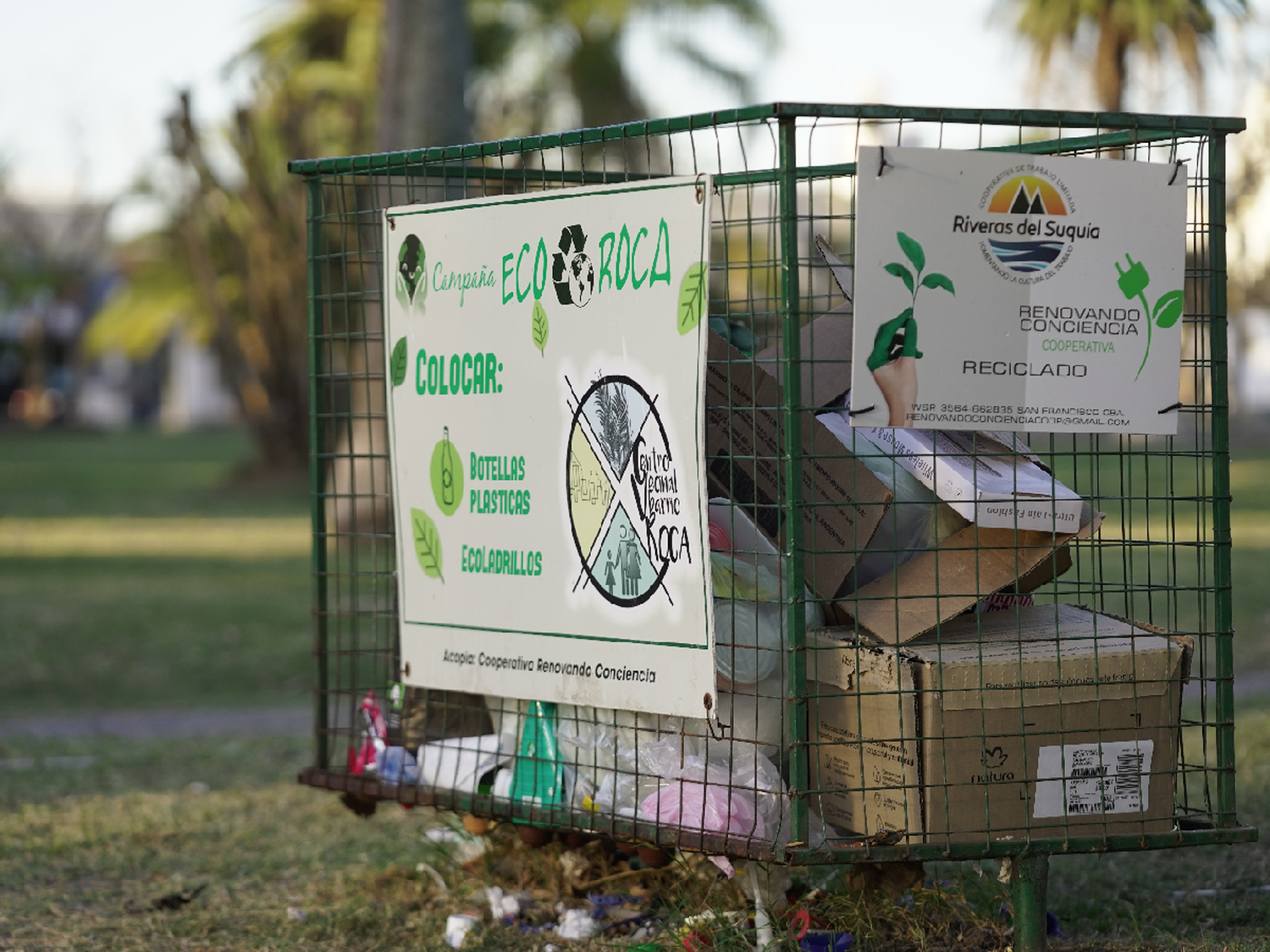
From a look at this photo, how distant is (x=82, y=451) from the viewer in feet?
119

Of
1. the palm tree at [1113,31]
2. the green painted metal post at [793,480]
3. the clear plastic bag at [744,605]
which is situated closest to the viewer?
the green painted metal post at [793,480]

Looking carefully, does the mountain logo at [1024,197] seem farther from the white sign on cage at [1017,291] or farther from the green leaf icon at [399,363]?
the green leaf icon at [399,363]

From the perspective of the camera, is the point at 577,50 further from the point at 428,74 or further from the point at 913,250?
the point at 913,250

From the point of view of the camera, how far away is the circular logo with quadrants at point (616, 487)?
3.44 meters

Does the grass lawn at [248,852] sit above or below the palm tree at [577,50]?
below

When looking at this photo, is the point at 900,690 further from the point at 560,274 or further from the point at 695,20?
the point at 695,20

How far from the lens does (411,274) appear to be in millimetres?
3973

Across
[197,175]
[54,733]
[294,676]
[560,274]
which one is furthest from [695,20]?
[560,274]

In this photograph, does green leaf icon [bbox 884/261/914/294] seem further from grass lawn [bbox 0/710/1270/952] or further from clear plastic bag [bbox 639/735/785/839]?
grass lawn [bbox 0/710/1270/952]

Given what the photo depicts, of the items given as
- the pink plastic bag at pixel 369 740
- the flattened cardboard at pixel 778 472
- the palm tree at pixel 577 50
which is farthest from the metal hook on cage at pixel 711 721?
the palm tree at pixel 577 50

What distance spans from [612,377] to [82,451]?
35.4m

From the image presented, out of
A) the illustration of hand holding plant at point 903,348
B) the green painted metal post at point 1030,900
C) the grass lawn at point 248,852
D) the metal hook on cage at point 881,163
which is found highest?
the metal hook on cage at point 881,163

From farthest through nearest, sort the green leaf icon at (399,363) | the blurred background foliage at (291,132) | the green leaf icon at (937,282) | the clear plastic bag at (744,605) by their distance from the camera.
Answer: the blurred background foliage at (291,132) → the green leaf icon at (399,363) → the clear plastic bag at (744,605) → the green leaf icon at (937,282)

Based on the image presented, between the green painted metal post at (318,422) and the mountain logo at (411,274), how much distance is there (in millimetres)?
301
